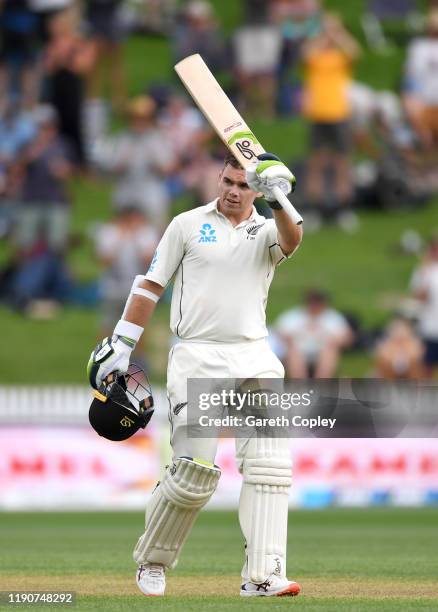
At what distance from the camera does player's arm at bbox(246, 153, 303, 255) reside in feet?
22.0

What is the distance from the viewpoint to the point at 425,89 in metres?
19.7

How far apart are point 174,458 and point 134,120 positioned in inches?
431

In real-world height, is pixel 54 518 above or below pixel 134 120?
below

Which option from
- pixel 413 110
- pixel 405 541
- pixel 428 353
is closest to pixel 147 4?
pixel 413 110

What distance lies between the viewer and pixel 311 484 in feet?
49.3

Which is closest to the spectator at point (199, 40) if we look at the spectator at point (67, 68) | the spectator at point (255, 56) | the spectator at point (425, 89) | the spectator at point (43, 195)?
the spectator at point (255, 56)

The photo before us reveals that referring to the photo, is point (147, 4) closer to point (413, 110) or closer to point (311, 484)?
point (413, 110)

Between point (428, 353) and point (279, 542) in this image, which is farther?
point (428, 353)

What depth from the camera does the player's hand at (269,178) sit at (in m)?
6.71

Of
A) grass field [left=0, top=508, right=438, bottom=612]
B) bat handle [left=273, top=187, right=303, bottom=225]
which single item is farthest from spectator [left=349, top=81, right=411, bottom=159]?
bat handle [left=273, top=187, right=303, bottom=225]

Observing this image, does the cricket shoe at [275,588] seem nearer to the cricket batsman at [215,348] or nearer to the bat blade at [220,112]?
the cricket batsman at [215,348]

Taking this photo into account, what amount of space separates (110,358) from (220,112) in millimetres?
1173

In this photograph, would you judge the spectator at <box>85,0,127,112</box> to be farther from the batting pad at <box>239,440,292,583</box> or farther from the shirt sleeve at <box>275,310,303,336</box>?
Answer: the batting pad at <box>239,440,292,583</box>

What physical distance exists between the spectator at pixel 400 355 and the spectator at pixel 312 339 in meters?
0.45
